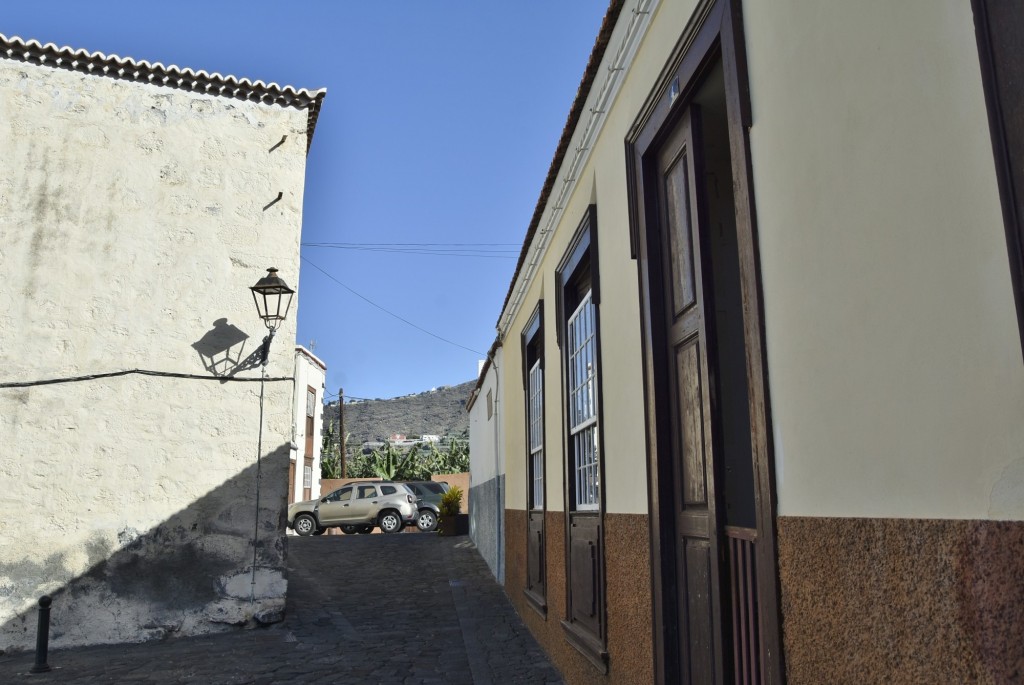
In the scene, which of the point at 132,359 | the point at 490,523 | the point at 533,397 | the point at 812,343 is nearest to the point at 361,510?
the point at 490,523

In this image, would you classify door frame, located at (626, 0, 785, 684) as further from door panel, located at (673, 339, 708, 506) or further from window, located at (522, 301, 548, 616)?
window, located at (522, 301, 548, 616)

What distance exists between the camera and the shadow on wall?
8.39 m

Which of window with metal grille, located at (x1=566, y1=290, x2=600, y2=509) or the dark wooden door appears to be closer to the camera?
the dark wooden door

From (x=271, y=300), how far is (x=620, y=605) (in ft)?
20.3

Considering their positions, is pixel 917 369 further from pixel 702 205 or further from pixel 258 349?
pixel 258 349

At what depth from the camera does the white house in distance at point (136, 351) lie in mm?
8547

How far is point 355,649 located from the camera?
25.5ft

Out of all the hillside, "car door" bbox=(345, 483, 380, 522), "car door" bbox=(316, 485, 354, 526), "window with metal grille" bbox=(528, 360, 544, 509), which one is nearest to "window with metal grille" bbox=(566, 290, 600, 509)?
"window with metal grille" bbox=(528, 360, 544, 509)

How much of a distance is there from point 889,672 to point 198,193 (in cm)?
921

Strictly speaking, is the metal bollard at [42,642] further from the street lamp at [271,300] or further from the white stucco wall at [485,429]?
the white stucco wall at [485,429]

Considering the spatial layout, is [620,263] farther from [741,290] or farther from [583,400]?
[583,400]

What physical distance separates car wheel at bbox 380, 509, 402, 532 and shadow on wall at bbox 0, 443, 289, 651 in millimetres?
12746

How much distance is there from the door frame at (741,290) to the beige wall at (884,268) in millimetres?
64

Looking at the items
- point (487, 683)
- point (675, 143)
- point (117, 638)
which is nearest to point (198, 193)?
point (117, 638)
